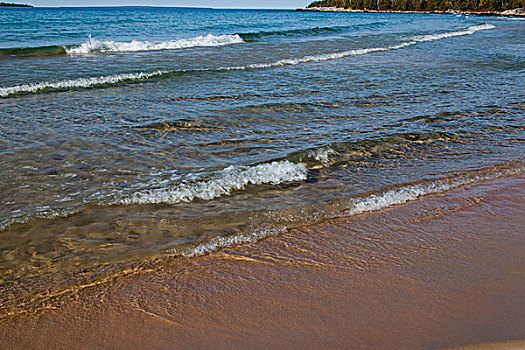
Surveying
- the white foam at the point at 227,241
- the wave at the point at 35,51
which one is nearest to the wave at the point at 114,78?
the wave at the point at 35,51

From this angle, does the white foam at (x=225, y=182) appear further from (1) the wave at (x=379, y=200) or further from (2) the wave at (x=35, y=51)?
(2) the wave at (x=35, y=51)

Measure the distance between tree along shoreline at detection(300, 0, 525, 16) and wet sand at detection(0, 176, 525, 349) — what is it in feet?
293

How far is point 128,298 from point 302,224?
174 centimetres

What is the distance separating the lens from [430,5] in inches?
4250

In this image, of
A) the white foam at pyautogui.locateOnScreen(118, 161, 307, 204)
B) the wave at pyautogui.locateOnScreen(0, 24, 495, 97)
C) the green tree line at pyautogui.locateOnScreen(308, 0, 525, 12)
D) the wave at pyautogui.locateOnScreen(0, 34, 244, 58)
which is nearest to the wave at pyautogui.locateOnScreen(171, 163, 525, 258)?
the white foam at pyautogui.locateOnScreen(118, 161, 307, 204)

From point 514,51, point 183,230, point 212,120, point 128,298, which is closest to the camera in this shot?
point 128,298

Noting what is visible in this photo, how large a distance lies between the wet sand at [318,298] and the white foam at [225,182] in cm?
117

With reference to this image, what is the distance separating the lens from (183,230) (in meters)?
3.85

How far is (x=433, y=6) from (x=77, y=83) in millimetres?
114486

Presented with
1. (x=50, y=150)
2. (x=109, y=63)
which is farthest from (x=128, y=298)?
(x=109, y=63)

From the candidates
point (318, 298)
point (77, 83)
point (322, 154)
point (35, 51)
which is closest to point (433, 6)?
point (35, 51)

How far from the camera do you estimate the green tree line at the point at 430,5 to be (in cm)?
8812

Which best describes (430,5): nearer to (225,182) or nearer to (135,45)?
(135,45)

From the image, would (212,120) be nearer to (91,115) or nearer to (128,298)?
(91,115)
